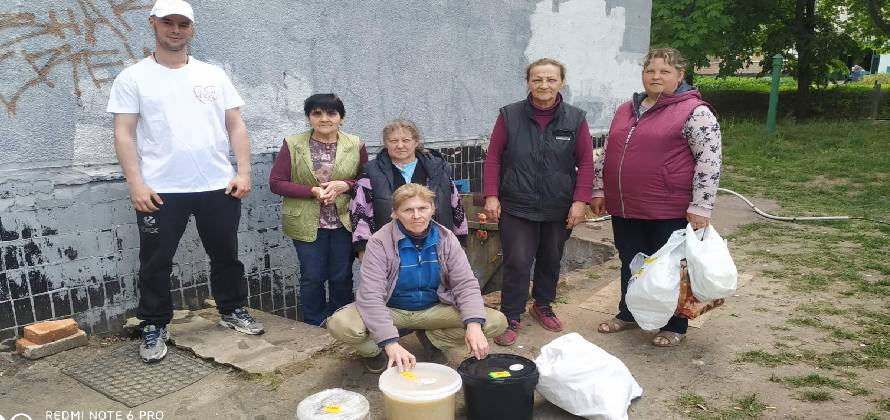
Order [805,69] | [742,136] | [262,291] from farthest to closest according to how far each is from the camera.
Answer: [805,69] → [742,136] → [262,291]

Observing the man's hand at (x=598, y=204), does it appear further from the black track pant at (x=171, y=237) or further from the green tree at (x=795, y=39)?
the green tree at (x=795, y=39)

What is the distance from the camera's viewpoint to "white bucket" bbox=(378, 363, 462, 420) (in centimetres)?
270

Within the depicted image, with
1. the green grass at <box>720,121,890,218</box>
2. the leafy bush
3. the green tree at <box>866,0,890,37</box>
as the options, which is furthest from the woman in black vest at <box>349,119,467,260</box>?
the green tree at <box>866,0,890,37</box>

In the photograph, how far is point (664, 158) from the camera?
12.2 ft

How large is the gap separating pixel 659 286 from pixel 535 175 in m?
0.97

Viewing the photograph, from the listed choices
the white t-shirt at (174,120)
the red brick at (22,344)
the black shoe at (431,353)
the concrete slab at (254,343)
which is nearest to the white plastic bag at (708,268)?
the black shoe at (431,353)

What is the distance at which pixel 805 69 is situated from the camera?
20312mm

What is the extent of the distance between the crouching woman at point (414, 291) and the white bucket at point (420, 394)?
259mm

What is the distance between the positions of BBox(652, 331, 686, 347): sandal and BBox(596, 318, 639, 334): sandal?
0.27 meters

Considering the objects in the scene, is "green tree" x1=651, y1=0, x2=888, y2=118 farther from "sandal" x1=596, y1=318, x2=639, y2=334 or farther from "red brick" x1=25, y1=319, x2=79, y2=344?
"red brick" x1=25, y1=319, x2=79, y2=344

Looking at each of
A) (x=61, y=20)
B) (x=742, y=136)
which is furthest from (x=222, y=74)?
(x=742, y=136)

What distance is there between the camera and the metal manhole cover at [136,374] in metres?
3.28

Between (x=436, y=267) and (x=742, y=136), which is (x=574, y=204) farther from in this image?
(x=742, y=136)

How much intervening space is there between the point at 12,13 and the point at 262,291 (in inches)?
93.6
